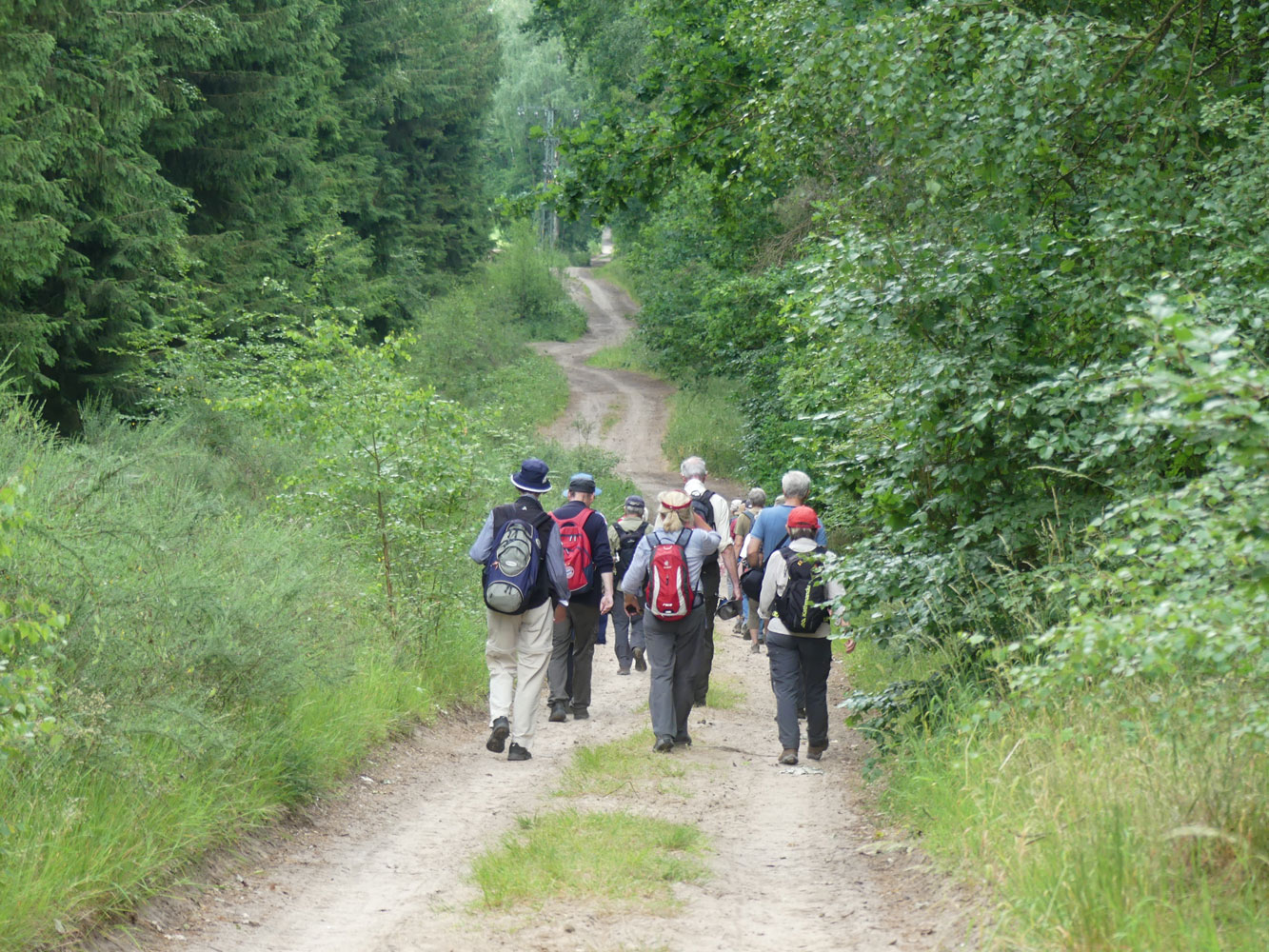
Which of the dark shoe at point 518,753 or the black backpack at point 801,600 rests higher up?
the black backpack at point 801,600

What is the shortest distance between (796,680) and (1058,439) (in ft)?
11.6

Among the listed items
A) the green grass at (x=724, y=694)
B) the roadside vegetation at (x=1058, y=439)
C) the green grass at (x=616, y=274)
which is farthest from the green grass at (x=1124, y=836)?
the green grass at (x=616, y=274)

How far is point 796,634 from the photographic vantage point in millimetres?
8766

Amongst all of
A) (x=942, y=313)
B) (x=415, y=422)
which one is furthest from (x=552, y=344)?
(x=942, y=313)

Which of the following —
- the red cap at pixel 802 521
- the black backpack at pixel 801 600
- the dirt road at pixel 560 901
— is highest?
the red cap at pixel 802 521

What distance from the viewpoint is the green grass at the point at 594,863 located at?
5297 millimetres

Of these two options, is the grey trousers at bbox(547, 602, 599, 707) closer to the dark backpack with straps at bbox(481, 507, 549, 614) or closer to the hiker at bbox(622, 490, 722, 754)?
the hiker at bbox(622, 490, 722, 754)

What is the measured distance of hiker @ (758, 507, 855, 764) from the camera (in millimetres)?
8656

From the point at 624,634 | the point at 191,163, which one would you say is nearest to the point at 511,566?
the point at 624,634

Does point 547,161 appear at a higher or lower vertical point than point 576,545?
higher

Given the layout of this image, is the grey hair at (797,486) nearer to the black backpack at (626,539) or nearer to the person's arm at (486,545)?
the person's arm at (486,545)

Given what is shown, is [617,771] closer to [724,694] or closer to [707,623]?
[707,623]

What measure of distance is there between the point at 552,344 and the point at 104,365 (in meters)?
39.7

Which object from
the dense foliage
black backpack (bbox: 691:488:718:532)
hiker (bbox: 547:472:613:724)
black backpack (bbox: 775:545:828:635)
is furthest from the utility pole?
black backpack (bbox: 775:545:828:635)
